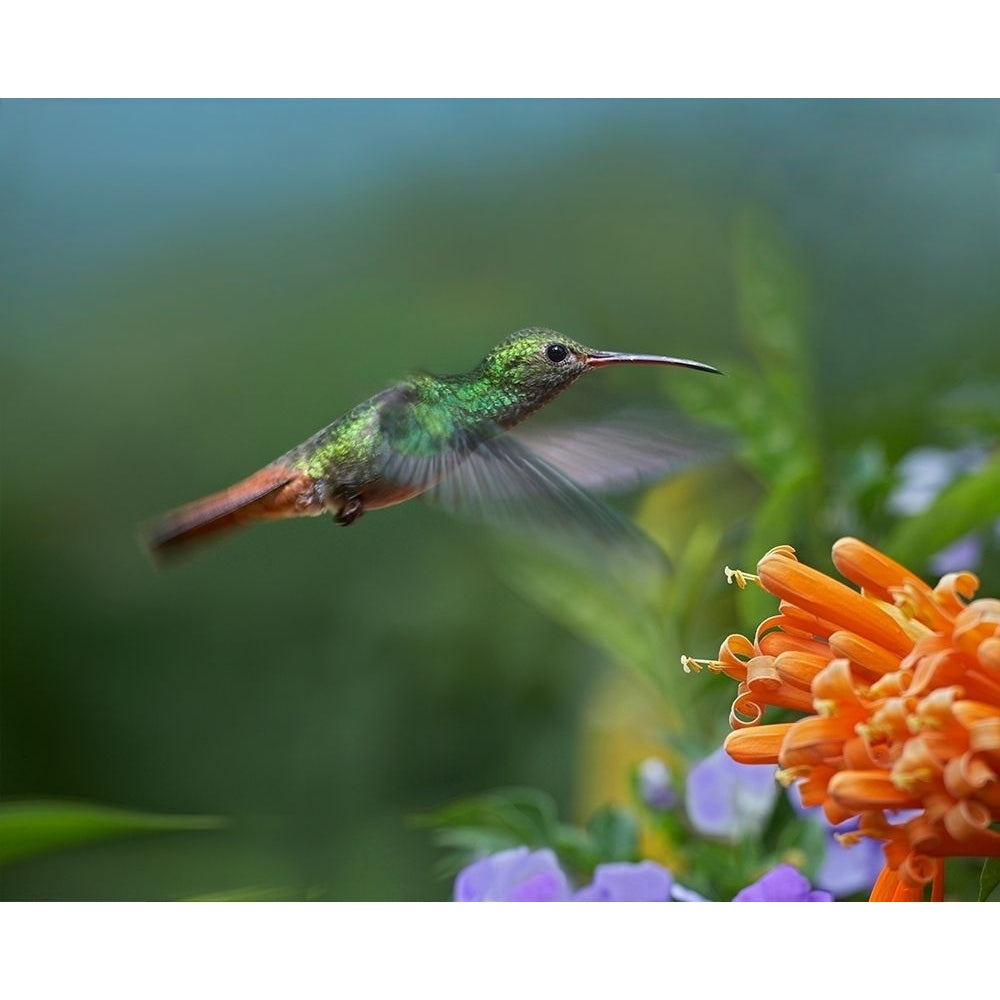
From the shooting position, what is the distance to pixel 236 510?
0.86 meters

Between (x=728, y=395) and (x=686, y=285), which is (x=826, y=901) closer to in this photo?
(x=728, y=395)

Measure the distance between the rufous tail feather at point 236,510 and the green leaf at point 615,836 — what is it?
0.94 feet

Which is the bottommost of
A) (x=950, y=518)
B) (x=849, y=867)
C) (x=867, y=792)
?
(x=849, y=867)

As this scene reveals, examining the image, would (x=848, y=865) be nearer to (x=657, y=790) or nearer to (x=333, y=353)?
(x=657, y=790)

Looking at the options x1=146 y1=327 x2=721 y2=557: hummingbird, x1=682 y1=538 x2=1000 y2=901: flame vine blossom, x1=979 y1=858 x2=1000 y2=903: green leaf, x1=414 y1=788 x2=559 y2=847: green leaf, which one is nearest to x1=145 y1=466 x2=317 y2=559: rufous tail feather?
x1=146 y1=327 x2=721 y2=557: hummingbird

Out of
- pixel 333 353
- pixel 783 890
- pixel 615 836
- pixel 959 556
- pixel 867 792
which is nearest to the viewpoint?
pixel 867 792

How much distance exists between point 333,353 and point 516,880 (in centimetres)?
123

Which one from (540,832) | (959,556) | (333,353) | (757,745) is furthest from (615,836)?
(333,353)

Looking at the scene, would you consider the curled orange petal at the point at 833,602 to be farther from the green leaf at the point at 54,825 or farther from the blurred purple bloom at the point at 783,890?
the green leaf at the point at 54,825

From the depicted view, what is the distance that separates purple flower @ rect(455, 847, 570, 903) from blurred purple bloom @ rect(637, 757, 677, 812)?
0.09m

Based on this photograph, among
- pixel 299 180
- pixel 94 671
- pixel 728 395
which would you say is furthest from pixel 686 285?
pixel 94 671

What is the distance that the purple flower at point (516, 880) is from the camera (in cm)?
77

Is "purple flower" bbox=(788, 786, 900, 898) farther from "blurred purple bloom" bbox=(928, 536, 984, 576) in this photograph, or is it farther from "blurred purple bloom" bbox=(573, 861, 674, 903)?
"blurred purple bloom" bbox=(928, 536, 984, 576)

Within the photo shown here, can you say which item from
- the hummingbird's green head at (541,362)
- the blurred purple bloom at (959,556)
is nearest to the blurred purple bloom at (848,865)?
the blurred purple bloom at (959,556)
